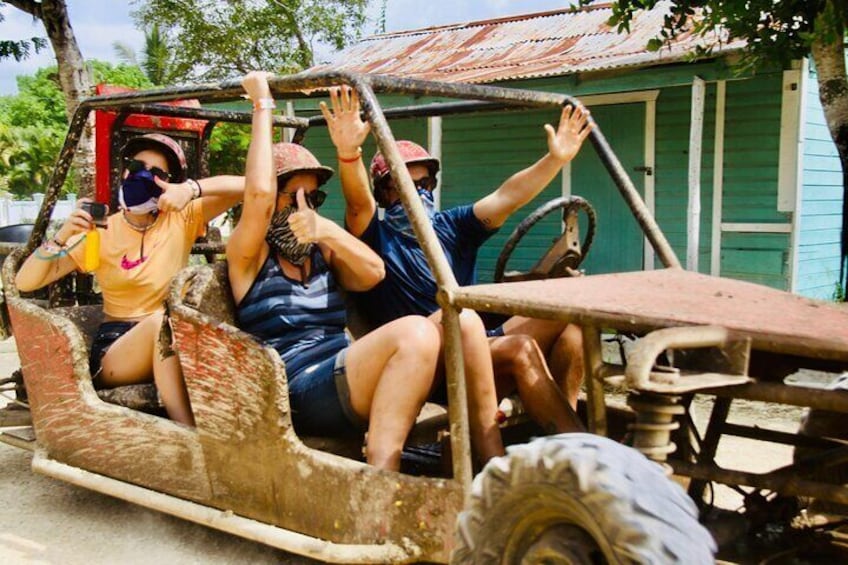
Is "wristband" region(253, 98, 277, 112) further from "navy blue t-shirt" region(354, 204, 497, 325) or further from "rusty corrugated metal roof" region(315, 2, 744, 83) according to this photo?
"rusty corrugated metal roof" region(315, 2, 744, 83)

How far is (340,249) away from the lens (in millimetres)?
3244

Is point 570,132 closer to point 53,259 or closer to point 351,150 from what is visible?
point 351,150

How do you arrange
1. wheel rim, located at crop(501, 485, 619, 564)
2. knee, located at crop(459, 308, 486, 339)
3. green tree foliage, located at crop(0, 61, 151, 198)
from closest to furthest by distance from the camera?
wheel rim, located at crop(501, 485, 619, 564), knee, located at crop(459, 308, 486, 339), green tree foliage, located at crop(0, 61, 151, 198)

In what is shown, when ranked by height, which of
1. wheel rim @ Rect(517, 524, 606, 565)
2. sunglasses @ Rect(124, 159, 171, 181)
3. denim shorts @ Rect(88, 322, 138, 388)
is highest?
sunglasses @ Rect(124, 159, 171, 181)

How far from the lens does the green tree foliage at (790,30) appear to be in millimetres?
5516

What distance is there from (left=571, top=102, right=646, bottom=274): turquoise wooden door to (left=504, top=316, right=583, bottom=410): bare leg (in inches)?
290

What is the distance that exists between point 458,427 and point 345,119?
1055 millimetres

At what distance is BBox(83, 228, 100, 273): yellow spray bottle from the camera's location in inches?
155

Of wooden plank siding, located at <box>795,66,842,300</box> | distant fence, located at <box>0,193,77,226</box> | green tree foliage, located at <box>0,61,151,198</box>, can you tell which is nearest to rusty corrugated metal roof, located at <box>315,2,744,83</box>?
wooden plank siding, located at <box>795,66,842,300</box>

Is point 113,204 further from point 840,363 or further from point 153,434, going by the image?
point 840,363

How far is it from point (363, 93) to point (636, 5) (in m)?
3.93

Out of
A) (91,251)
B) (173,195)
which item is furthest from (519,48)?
(91,251)

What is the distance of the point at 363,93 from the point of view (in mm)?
2854

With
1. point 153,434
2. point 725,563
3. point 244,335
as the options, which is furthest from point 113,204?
point 725,563
